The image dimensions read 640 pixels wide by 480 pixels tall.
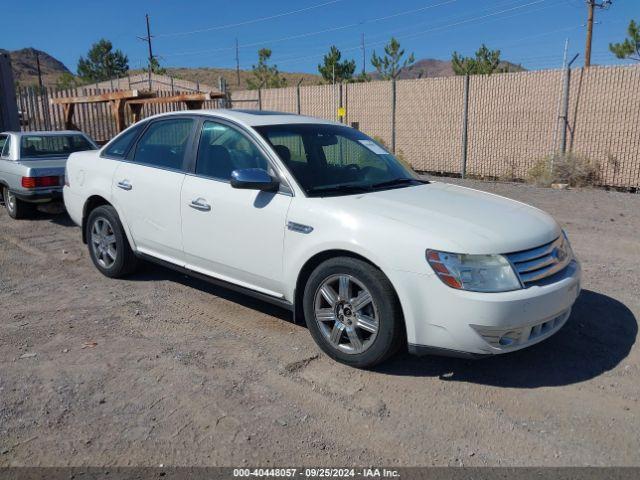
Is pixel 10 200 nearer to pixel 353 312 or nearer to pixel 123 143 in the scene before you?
pixel 123 143

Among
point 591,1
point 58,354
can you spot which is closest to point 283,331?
point 58,354

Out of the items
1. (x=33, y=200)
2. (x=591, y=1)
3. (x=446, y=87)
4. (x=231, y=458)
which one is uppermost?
(x=591, y=1)

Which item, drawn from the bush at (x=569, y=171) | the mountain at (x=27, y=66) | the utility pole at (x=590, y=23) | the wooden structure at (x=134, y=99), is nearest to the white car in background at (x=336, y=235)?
the wooden structure at (x=134, y=99)

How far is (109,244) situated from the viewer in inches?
231

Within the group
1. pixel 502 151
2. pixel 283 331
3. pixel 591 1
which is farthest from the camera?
pixel 591 1

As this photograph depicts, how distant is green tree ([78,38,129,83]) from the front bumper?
238 feet

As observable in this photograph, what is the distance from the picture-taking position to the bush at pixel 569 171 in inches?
500

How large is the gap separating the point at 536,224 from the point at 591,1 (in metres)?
29.0

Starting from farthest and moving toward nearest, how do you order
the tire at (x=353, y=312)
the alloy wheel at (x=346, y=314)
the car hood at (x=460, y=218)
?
1. the alloy wheel at (x=346, y=314)
2. the tire at (x=353, y=312)
3. the car hood at (x=460, y=218)

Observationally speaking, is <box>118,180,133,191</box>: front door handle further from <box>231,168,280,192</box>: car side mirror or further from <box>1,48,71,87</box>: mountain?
<box>1,48,71,87</box>: mountain

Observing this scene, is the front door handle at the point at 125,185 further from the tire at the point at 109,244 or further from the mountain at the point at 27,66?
the mountain at the point at 27,66

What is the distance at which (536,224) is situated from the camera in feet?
13.1

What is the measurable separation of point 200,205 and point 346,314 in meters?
1.61

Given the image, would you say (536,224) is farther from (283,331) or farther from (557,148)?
(557,148)
